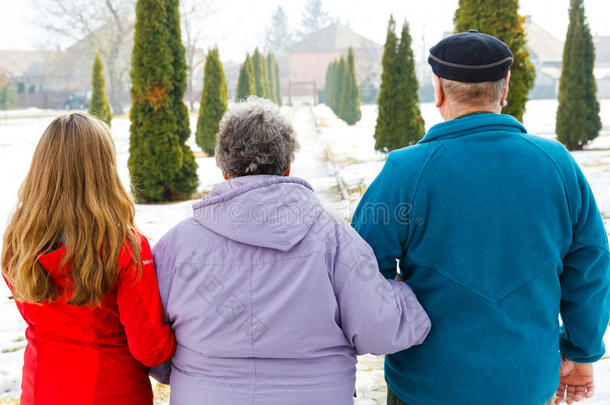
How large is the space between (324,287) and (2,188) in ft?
36.4

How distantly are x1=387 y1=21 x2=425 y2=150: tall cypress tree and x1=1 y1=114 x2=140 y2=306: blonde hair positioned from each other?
11.3 meters

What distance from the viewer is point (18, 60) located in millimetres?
74188

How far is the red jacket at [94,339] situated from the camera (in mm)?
1683

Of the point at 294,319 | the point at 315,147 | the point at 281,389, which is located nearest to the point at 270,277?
the point at 294,319

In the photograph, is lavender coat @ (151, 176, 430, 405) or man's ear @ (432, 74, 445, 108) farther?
man's ear @ (432, 74, 445, 108)

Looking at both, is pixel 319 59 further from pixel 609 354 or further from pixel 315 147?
pixel 609 354

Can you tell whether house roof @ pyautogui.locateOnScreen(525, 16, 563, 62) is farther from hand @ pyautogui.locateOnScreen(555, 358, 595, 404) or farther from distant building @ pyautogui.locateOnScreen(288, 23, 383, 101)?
hand @ pyautogui.locateOnScreen(555, 358, 595, 404)

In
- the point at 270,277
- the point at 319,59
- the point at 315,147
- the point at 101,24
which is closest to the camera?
the point at 270,277

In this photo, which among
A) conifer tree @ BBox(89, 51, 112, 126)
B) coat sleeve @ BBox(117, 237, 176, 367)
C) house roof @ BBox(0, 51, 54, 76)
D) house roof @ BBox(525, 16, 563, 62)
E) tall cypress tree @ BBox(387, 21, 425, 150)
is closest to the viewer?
coat sleeve @ BBox(117, 237, 176, 367)

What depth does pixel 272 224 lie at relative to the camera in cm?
159

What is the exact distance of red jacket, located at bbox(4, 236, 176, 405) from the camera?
1683 mm

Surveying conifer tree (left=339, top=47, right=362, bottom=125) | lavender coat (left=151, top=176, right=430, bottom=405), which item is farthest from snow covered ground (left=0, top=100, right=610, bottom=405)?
conifer tree (left=339, top=47, right=362, bottom=125)

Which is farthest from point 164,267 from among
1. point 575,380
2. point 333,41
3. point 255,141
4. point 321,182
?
point 333,41

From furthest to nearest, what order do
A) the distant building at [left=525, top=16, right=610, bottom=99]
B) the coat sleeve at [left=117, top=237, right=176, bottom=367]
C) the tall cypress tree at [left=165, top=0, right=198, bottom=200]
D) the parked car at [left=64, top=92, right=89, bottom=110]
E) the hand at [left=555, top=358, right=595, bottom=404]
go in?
the distant building at [left=525, top=16, right=610, bottom=99]
the parked car at [left=64, top=92, right=89, bottom=110]
the tall cypress tree at [left=165, top=0, right=198, bottom=200]
the hand at [left=555, top=358, right=595, bottom=404]
the coat sleeve at [left=117, top=237, right=176, bottom=367]
